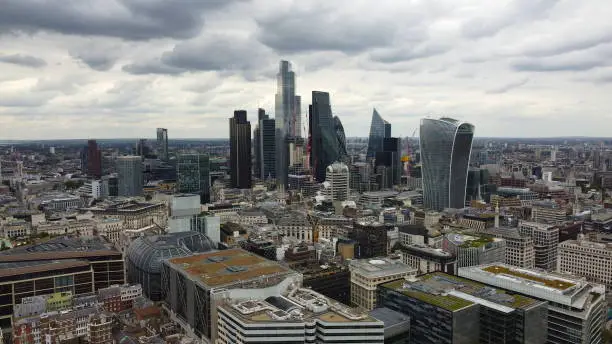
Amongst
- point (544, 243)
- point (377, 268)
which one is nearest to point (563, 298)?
point (377, 268)

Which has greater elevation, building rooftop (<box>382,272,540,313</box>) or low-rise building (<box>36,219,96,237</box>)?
building rooftop (<box>382,272,540,313</box>)

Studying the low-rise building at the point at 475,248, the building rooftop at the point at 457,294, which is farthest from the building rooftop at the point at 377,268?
the low-rise building at the point at 475,248

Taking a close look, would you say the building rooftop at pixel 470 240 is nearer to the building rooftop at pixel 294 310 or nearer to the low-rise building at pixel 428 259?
the low-rise building at pixel 428 259

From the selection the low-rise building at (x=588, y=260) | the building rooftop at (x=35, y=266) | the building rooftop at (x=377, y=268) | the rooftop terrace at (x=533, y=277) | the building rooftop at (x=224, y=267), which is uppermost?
the building rooftop at (x=224, y=267)

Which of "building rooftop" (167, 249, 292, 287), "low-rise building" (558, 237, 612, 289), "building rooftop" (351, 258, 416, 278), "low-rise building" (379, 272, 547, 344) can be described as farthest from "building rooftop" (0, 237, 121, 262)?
"low-rise building" (558, 237, 612, 289)

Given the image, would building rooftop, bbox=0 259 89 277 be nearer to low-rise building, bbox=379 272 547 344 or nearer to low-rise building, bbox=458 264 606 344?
low-rise building, bbox=379 272 547 344

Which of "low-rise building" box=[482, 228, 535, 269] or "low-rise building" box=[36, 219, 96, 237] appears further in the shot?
"low-rise building" box=[36, 219, 96, 237]

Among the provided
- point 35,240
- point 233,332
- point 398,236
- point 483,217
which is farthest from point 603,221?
point 35,240
